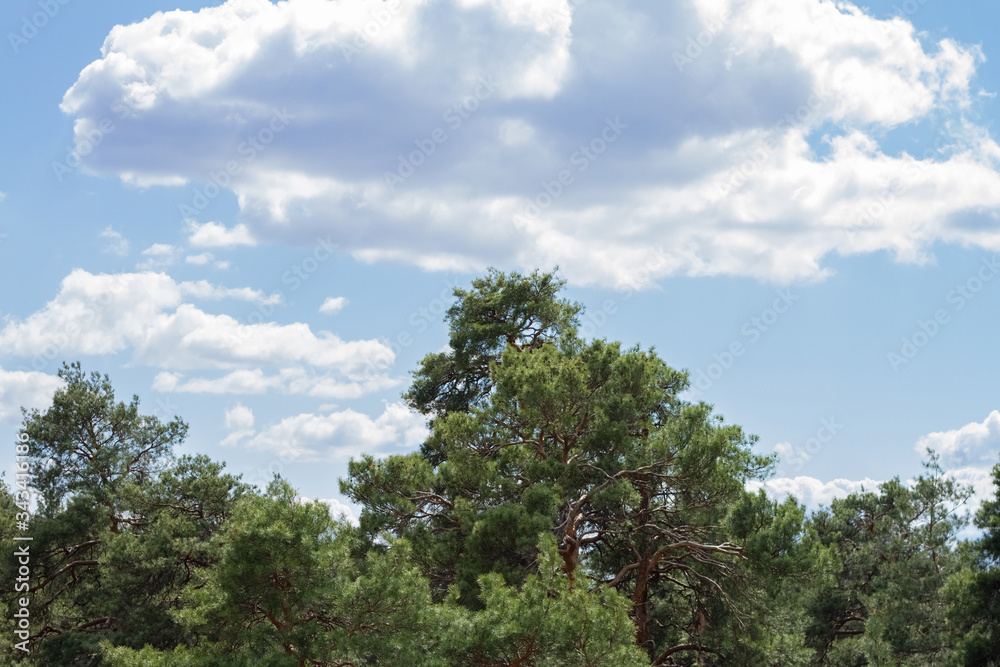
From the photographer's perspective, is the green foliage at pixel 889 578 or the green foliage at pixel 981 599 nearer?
the green foliage at pixel 981 599

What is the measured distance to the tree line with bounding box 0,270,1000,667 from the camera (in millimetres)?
16375

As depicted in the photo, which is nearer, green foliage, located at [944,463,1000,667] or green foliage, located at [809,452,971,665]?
green foliage, located at [944,463,1000,667]

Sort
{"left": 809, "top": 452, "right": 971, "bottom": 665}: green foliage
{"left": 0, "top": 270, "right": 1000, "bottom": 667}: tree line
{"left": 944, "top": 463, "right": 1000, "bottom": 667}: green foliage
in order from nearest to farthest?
1. {"left": 0, "top": 270, "right": 1000, "bottom": 667}: tree line
2. {"left": 944, "top": 463, "right": 1000, "bottom": 667}: green foliage
3. {"left": 809, "top": 452, "right": 971, "bottom": 665}: green foliage

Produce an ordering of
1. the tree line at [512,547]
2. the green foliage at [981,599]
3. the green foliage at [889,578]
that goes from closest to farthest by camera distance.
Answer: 1. the tree line at [512,547]
2. the green foliage at [981,599]
3. the green foliage at [889,578]

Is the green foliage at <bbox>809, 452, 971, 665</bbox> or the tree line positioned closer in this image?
the tree line

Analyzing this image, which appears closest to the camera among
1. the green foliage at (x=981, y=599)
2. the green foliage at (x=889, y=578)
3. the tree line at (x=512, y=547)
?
the tree line at (x=512, y=547)

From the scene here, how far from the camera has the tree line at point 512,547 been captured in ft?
53.7

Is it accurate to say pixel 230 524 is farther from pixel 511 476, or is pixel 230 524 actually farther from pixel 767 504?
pixel 767 504

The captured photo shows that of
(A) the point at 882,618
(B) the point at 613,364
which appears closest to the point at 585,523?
(B) the point at 613,364

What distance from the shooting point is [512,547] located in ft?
69.1

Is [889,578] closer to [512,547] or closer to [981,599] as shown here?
[981,599]

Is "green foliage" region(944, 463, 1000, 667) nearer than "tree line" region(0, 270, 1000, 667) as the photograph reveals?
No

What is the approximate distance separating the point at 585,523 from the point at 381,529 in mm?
4891

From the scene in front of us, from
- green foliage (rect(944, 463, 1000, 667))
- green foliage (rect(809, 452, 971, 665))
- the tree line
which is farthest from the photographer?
green foliage (rect(809, 452, 971, 665))
